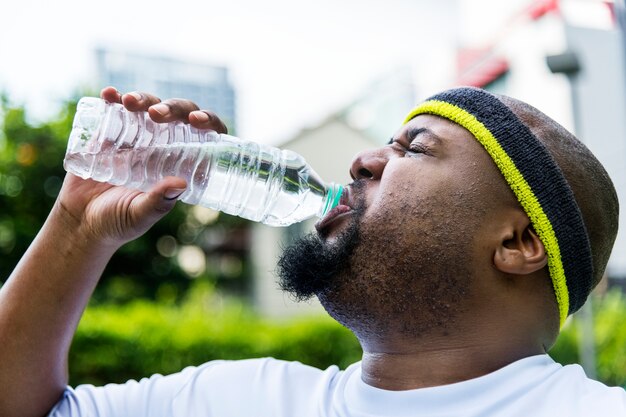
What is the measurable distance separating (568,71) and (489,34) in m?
5.75

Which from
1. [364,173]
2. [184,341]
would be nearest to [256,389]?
[364,173]

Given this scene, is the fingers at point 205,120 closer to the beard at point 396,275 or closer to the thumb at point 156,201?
the thumb at point 156,201

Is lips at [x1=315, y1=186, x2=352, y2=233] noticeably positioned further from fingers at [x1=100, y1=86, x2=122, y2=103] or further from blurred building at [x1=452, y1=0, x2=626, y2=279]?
blurred building at [x1=452, y1=0, x2=626, y2=279]

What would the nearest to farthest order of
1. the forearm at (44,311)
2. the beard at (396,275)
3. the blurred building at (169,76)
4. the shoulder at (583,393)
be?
1. the shoulder at (583,393)
2. the beard at (396,275)
3. the forearm at (44,311)
4. the blurred building at (169,76)

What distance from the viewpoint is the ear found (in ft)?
5.40

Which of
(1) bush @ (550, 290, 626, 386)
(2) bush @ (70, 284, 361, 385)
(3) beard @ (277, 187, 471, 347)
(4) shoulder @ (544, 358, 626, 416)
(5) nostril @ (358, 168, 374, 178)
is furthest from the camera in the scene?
(1) bush @ (550, 290, 626, 386)

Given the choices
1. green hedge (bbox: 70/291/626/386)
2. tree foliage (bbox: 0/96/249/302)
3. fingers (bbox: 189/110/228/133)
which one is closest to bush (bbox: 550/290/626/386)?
green hedge (bbox: 70/291/626/386)

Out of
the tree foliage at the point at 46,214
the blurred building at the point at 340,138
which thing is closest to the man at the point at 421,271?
the tree foliage at the point at 46,214

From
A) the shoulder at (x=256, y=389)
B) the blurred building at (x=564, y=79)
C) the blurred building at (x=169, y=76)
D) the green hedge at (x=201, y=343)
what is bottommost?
the blurred building at (x=169, y=76)

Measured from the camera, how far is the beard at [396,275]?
1.63m

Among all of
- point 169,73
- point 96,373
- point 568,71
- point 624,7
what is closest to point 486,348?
point 624,7

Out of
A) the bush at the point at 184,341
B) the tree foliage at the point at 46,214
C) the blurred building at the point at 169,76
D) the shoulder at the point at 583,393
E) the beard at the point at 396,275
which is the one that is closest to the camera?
the shoulder at the point at 583,393

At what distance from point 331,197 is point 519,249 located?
1.69 feet

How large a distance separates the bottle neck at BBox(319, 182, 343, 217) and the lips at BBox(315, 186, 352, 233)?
1.4 inches
